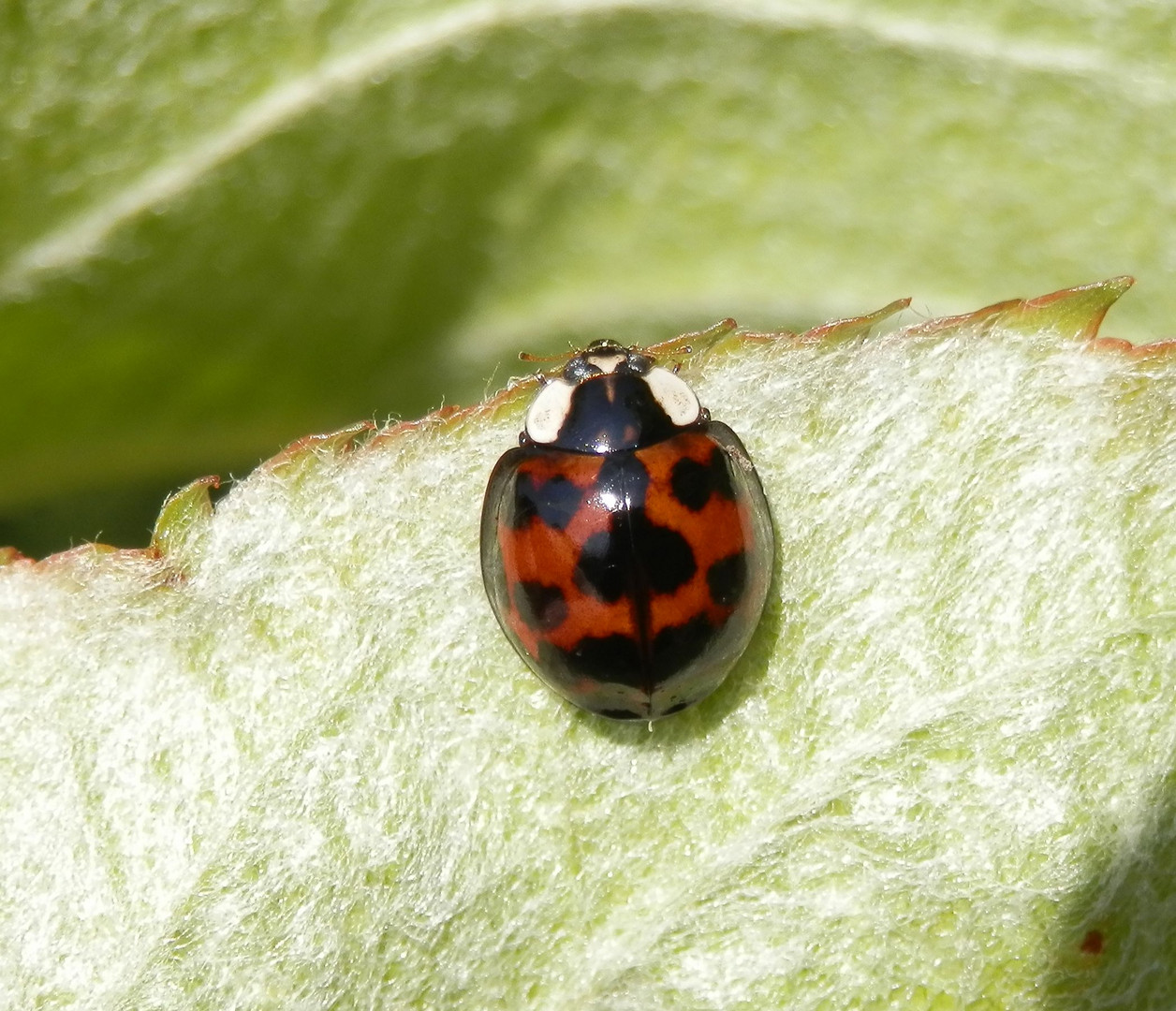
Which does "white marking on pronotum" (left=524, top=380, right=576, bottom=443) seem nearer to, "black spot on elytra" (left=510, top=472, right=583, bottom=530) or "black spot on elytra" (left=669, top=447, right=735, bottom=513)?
"black spot on elytra" (left=510, top=472, right=583, bottom=530)

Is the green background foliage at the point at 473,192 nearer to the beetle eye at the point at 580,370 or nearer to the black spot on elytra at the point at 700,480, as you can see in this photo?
the beetle eye at the point at 580,370

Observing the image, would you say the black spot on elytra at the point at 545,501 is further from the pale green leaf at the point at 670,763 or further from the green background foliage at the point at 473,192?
the green background foliage at the point at 473,192

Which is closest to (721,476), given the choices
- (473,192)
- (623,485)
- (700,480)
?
(700,480)

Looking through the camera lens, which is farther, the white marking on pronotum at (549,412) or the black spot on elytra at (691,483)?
the white marking on pronotum at (549,412)

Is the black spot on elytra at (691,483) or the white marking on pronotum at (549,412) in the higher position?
the white marking on pronotum at (549,412)

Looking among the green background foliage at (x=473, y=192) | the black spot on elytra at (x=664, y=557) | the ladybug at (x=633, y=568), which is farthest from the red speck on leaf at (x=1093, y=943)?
the green background foliage at (x=473, y=192)

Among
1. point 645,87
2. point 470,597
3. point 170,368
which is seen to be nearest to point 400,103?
point 645,87

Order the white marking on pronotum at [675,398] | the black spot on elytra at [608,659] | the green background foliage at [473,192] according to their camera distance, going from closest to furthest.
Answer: the black spot on elytra at [608,659]
the white marking on pronotum at [675,398]
the green background foliage at [473,192]

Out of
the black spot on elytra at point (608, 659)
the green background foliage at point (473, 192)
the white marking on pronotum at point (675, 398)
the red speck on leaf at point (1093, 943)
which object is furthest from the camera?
the green background foliage at point (473, 192)

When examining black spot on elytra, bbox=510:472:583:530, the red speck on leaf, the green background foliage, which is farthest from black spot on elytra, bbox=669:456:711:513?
the green background foliage
